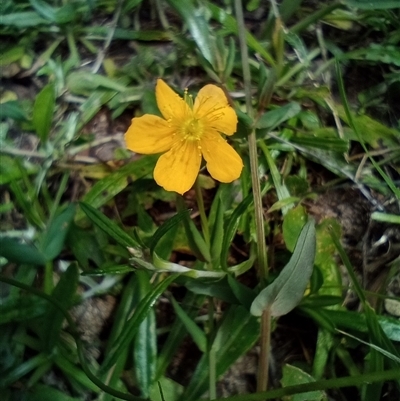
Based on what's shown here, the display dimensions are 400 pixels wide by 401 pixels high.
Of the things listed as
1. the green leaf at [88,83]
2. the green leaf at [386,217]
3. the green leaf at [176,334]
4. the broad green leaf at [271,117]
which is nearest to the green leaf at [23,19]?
the green leaf at [88,83]

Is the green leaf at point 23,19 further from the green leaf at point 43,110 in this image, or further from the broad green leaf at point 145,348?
the broad green leaf at point 145,348

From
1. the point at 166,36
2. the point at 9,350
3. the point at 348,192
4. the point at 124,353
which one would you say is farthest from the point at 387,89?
the point at 9,350

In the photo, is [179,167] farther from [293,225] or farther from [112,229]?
[293,225]

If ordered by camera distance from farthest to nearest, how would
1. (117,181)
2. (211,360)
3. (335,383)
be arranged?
1. (117,181)
2. (211,360)
3. (335,383)

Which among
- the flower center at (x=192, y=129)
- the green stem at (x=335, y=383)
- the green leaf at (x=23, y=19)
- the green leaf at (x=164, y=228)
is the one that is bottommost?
the green stem at (x=335, y=383)

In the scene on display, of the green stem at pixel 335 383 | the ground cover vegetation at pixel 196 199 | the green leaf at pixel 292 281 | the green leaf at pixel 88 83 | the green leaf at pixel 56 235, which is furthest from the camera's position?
the green leaf at pixel 88 83

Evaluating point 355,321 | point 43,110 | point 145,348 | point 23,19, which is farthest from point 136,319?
point 23,19

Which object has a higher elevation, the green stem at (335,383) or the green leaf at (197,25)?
the green leaf at (197,25)

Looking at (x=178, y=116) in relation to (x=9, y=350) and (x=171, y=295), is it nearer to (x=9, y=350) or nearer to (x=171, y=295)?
(x=171, y=295)
